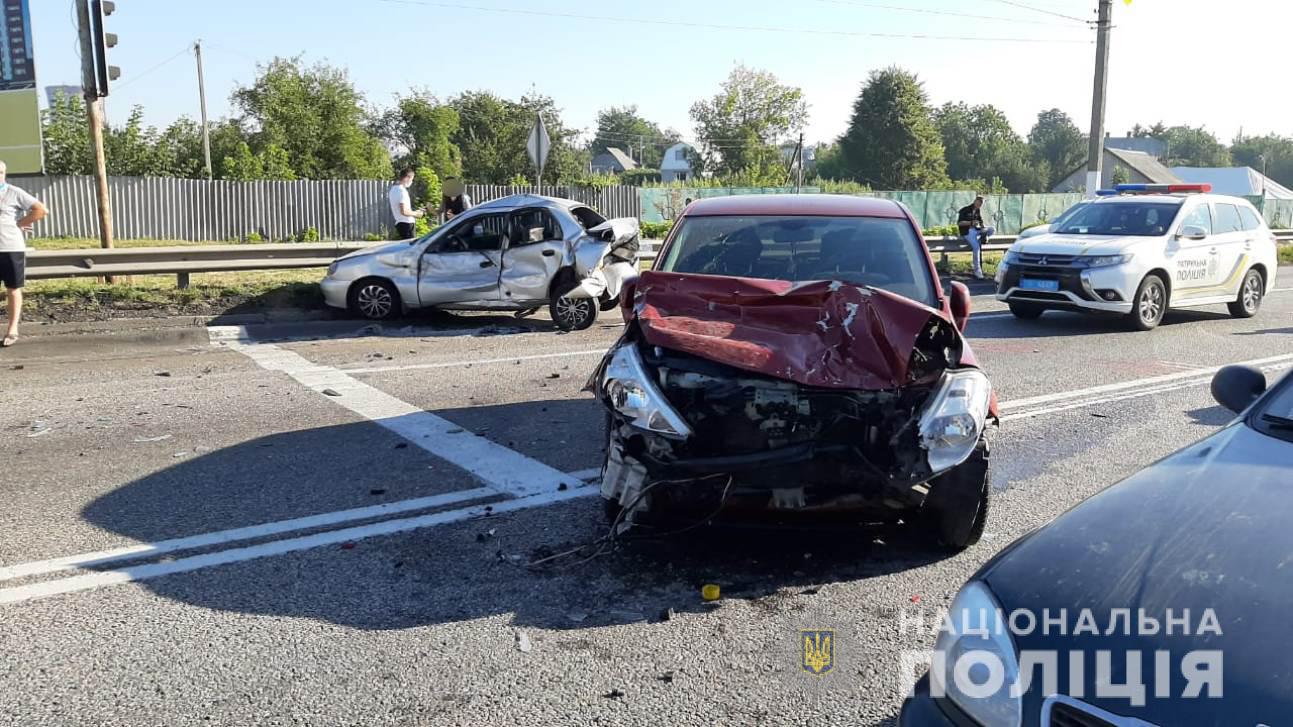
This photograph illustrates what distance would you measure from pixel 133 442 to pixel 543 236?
20.8 ft

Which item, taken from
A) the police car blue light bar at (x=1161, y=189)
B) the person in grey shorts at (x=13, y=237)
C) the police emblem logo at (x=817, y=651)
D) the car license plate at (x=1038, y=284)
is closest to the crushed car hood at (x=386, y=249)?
the person in grey shorts at (x=13, y=237)

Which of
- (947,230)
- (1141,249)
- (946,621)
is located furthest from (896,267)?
(947,230)

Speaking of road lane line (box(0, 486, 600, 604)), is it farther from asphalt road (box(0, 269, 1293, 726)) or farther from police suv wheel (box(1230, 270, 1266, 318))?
police suv wheel (box(1230, 270, 1266, 318))

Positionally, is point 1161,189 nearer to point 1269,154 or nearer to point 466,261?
point 466,261

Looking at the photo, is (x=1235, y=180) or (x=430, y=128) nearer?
(x=430, y=128)

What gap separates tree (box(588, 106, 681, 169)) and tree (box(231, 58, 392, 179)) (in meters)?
106

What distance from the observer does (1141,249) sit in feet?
39.9

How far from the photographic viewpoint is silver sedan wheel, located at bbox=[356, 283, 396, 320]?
12.2m

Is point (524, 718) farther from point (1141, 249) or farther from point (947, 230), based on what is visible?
point (947, 230)

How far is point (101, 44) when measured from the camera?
12.8 metres

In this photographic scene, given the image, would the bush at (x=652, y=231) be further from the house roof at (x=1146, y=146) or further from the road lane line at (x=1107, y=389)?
the house roof at (x=1146, y=146)

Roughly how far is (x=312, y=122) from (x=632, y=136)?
111m

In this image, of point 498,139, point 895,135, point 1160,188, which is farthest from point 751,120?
point 1160,188

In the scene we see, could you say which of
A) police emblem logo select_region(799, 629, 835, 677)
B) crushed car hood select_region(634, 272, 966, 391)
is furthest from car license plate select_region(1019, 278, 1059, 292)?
police emblem logo select_region(799, 629, 835, 677)
